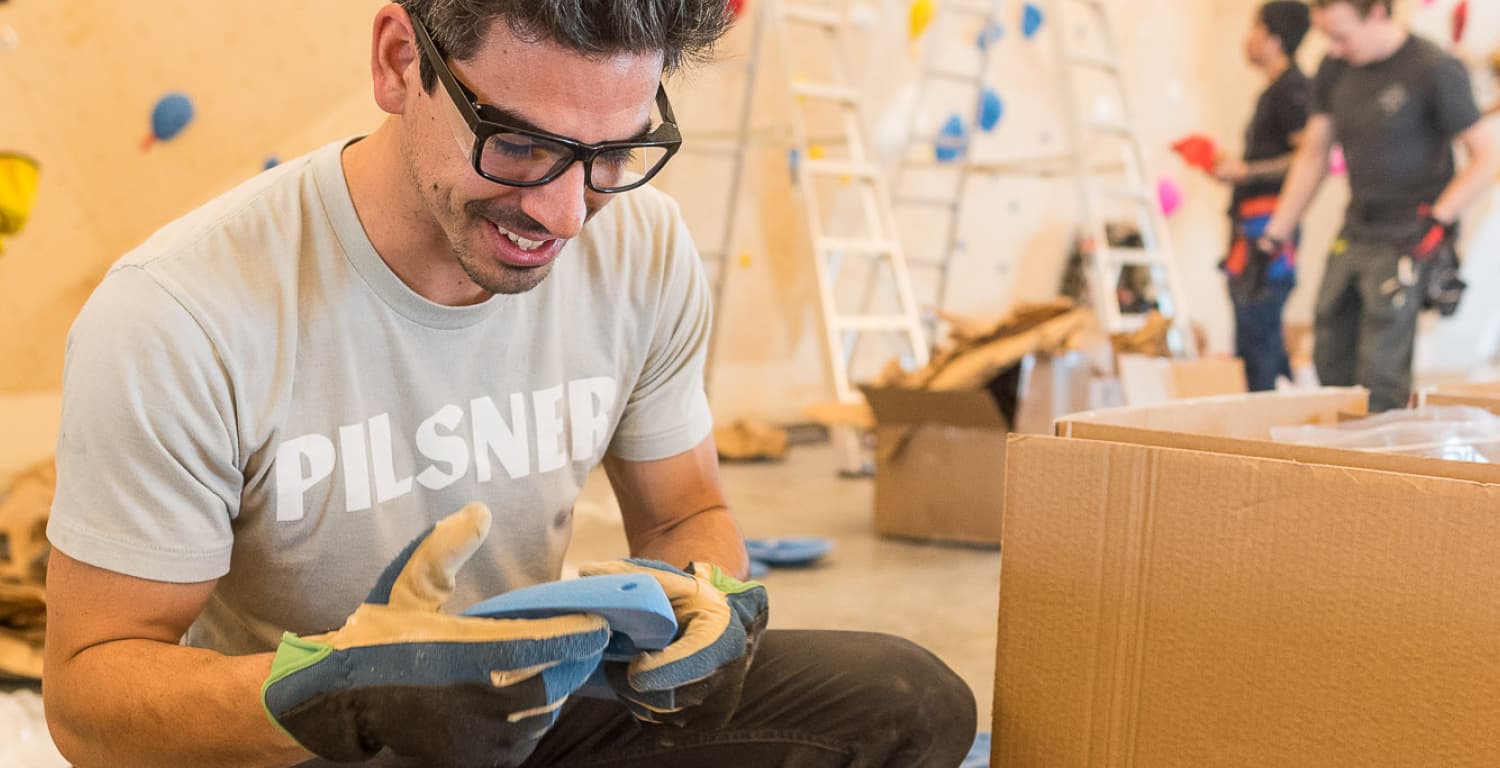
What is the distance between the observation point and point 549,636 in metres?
0.78

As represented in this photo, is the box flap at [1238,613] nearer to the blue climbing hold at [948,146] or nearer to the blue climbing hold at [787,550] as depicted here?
the blue climbing hold at [787,550]

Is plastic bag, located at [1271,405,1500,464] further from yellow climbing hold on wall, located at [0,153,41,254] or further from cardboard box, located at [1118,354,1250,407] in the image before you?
yellow climbing hold on wall, located at [0,153,41,254]

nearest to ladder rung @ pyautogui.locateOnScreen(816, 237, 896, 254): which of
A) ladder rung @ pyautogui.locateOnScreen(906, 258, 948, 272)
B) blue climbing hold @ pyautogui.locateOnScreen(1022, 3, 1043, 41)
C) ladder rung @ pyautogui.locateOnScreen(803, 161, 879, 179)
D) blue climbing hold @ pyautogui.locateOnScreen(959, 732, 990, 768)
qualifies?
ladder rung @ pyautogui.locateOnScreen(803, 161, 879, 179)

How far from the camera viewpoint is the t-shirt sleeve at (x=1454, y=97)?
2953 millimetres

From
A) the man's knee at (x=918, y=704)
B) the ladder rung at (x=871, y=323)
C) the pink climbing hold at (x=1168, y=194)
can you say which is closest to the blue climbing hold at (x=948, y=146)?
the ladder rung at (x=871, y=323)

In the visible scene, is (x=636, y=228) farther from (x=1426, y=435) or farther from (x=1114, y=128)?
(x=1114, y=128)

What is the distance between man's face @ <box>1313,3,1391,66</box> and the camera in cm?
299

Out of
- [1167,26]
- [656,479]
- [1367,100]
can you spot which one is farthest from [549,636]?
[1167,26]

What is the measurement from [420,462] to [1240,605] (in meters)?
0.66

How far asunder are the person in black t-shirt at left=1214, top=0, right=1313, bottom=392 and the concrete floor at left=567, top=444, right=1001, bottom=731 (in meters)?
1.24

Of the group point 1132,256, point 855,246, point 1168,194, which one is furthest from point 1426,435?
point 1168,194

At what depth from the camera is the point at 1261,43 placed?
390 cm

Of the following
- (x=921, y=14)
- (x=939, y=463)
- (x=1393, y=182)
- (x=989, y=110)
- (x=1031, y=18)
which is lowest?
(x=939, y=463)

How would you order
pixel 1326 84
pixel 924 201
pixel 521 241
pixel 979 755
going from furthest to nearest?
pixel 924 201, pixel 1326 84, pixel 979 755, pixel 521 241
